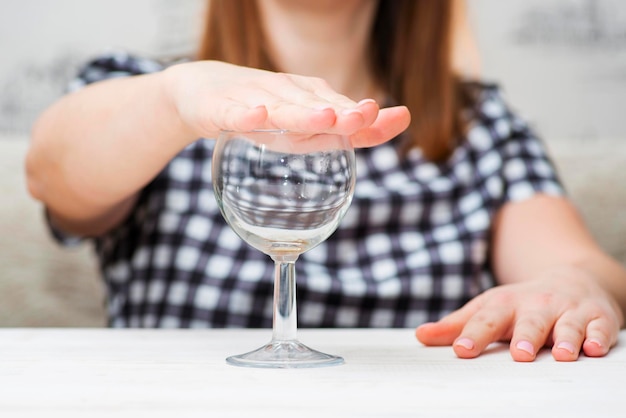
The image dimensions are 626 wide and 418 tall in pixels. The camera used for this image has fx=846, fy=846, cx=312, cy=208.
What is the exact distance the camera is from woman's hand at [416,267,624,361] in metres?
0.58

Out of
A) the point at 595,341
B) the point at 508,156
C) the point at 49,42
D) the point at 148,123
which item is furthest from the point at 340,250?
the point at 49,42

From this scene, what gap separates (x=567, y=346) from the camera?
58cm

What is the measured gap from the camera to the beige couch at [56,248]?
114cm

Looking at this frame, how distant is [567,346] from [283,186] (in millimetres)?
239

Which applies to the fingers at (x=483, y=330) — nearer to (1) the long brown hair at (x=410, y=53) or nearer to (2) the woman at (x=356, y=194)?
(2) the woman at (x=356, y=194)

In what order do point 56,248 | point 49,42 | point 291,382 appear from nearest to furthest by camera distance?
1. point 291,382
2. point 56,248
3. point 49,42

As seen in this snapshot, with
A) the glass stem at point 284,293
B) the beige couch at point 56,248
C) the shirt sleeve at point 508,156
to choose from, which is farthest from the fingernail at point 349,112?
the beige couch at point 56,248

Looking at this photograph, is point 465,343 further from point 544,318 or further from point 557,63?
point 557,63

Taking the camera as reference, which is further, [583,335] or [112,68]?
[112,68]

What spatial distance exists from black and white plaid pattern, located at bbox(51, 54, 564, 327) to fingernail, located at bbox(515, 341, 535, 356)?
0.44 meters

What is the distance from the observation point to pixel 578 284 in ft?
2.34

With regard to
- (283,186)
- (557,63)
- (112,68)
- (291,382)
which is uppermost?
(557,63)

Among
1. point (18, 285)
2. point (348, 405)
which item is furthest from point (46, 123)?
point (348, 405)

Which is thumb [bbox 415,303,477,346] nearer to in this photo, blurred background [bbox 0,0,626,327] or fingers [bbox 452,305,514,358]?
fingers [bbox 452,305,514,358]
